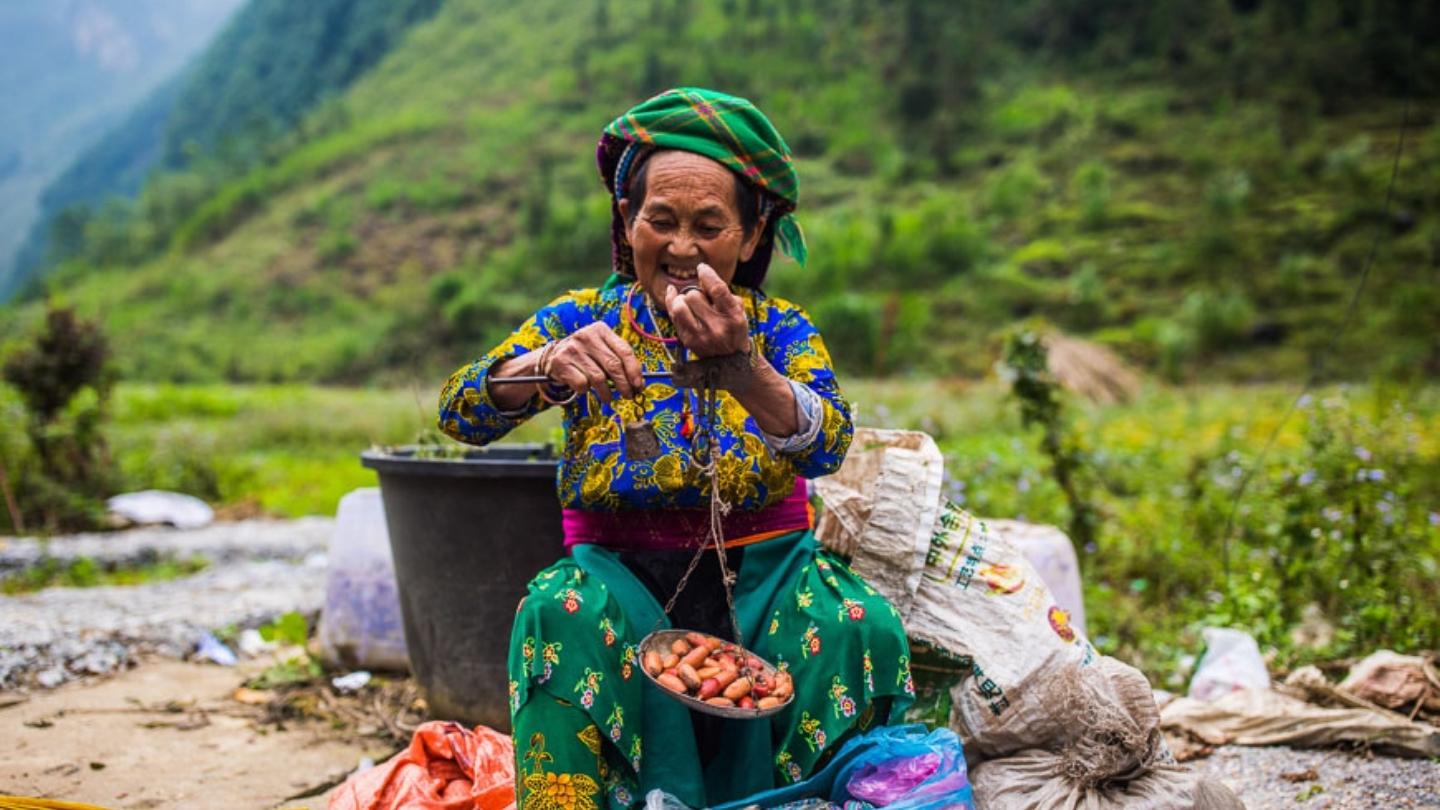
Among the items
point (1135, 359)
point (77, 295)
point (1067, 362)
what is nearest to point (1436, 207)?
point (1135, 359)

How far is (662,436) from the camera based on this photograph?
202 cm

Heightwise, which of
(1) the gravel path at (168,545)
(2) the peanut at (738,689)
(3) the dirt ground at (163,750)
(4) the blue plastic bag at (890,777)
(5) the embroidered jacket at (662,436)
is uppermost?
(5) the embroidered jacket at (662,436)

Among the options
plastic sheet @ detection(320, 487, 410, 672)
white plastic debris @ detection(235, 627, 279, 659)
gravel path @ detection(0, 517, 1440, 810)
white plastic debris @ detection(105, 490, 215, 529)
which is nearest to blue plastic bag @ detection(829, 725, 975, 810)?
gravel path @ detection(0, 517, 1440, 810)

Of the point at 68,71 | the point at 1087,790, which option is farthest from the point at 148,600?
the point at 68,71

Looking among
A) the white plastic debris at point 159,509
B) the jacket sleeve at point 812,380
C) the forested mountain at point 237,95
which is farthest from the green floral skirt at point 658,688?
the forested mountain at point 237,95

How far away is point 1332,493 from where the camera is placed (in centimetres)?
385

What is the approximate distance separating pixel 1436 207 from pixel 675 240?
30.7m

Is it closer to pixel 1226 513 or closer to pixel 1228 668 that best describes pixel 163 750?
pixel 1228 668

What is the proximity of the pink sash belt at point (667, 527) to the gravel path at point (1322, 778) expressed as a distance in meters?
1.11

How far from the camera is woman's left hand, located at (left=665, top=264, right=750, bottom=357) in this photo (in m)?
1.76

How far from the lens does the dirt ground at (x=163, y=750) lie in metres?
2.58

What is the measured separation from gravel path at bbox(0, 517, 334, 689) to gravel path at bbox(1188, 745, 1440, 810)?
3285mm

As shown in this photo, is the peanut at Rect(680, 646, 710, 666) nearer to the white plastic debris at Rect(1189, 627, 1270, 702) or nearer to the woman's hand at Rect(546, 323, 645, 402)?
the woman's hand at Rect(546, 323, 645, 402)

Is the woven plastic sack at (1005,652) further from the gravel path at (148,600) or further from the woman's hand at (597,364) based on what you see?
the gravel path at (148,600)
